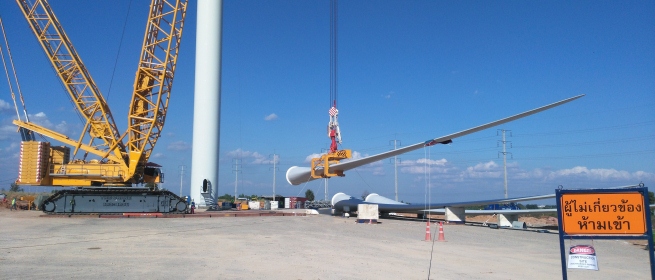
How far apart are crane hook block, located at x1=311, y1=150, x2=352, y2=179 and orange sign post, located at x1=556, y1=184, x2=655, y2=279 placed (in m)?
23.2

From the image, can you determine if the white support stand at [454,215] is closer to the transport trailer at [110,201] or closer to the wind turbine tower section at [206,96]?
the transport trailer at [110,201]

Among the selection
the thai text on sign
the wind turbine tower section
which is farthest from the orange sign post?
the wind turbine tower section

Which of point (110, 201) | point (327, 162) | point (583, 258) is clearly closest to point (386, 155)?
point (327, 162)

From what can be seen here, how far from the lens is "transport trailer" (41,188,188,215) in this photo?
1083 inches

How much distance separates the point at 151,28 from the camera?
33.1 metres

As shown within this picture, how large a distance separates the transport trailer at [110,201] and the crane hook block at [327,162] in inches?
352

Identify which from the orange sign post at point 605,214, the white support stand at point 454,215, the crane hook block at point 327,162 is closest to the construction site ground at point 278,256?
the orange sign post at point 605,214

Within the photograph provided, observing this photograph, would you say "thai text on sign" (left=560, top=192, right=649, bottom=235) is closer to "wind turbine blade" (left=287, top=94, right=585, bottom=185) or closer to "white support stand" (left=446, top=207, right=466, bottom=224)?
"wind turbine blade" (left=287, top=94, right=585, bottom=185)

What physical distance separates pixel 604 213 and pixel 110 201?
27.0 m

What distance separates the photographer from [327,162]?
30.5 meters

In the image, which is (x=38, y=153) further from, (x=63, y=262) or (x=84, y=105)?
(x=63, y=262)

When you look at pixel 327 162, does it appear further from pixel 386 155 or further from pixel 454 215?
pixel 454 215

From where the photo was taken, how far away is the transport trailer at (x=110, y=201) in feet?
90.3

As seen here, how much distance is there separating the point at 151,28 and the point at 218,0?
9.02 metres
